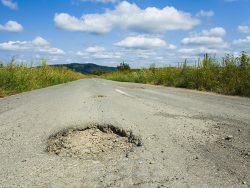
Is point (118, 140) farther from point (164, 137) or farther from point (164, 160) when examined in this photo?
point (164, 160)

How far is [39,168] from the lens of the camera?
3.76m

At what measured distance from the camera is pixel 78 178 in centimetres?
345

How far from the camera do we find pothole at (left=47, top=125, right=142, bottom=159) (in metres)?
4.35

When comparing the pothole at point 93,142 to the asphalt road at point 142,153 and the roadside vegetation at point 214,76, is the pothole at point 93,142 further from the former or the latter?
the roadside vegetation at point 214,76

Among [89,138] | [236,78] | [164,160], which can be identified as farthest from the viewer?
[236,78]

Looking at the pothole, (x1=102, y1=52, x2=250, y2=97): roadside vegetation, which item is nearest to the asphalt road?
the pothole

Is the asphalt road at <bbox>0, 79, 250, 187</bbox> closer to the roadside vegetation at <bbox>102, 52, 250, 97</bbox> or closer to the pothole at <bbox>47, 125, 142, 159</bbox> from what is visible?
the pothole at <bbox>47, 125, 142, 159</bbox>

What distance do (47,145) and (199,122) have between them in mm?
2806

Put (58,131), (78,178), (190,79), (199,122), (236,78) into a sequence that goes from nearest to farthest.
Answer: (78,178) → (58,131) → (199,122) → (236,78) → (190,79)

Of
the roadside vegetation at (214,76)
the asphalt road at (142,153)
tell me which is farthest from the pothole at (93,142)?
the roadside vegetation at (214,76)

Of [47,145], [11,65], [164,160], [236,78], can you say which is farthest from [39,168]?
[11,65]

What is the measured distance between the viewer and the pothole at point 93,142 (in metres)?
4.35

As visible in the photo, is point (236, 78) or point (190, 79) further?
point (190, 79)

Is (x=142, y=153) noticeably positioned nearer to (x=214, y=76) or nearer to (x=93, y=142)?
(x=93, y=142)
